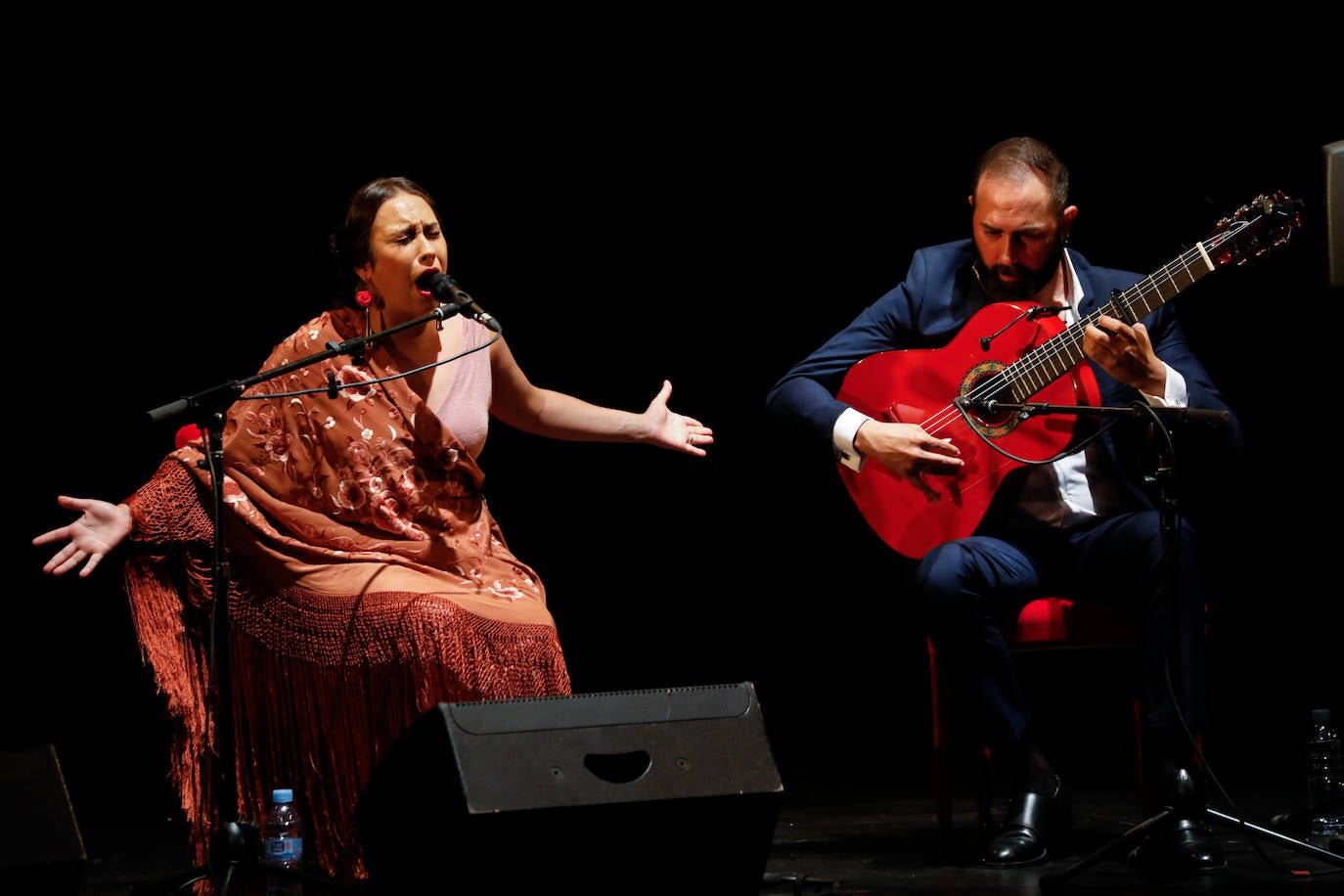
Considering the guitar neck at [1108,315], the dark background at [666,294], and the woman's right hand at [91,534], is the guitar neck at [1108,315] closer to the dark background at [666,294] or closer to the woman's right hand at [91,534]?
the dark background at [666,294]

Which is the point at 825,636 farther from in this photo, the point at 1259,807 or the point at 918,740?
the point at 1259,807

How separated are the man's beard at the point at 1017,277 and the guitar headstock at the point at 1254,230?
378mm

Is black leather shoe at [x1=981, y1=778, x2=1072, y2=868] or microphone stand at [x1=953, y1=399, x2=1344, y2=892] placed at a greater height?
microphone stand at [x1=953, y1=399, x2=1344, y2=892]

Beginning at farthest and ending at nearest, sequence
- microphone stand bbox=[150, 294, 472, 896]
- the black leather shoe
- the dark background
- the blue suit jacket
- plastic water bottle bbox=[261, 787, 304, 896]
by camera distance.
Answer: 1. the dark background
2. the blue suit jacket
3. the black leather shoe
4. plastic water bottle bbox=[261, 787, 304, 896]
5. microphone stand bbox=[150, 294, 472, 896]

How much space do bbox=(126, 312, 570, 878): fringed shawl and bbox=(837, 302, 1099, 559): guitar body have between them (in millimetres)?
844

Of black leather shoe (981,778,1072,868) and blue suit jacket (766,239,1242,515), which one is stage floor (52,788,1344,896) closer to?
black leather shoe (981,778,1072,868)

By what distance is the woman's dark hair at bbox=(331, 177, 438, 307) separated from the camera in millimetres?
2951

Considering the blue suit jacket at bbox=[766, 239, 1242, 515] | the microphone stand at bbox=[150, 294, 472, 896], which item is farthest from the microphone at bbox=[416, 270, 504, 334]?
the blue suit jacket at bbox=[766, 239, 1242, 515]

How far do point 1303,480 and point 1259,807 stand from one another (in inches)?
61.3

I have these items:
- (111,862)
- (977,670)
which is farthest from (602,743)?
Result: (111,862)

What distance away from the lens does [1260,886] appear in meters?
2.35

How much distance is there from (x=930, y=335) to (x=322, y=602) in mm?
1485

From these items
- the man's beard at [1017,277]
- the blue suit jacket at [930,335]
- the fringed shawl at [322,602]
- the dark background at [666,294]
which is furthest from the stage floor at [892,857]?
the man's beard at [1017,277]

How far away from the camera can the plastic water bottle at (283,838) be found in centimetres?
250
